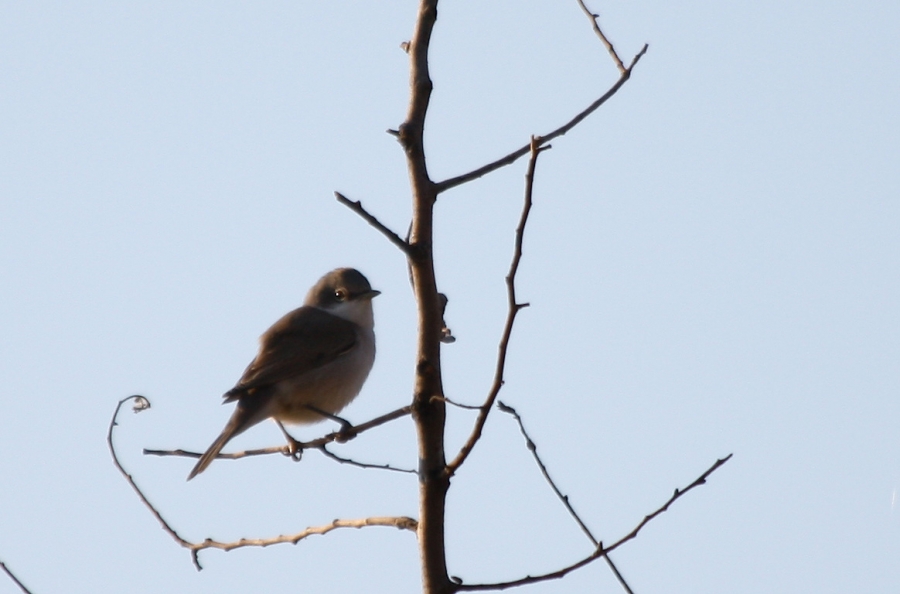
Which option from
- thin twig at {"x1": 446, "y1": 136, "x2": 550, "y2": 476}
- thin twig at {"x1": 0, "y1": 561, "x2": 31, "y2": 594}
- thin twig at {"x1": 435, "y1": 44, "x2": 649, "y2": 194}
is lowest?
thin twig at {"x1": 0, "y1": 561, "x2": 31, "y2": 594}

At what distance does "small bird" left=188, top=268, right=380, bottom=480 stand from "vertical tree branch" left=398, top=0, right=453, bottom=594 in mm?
3156

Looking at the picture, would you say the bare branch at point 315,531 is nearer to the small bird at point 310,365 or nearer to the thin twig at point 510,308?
the thin twig at point 510,308

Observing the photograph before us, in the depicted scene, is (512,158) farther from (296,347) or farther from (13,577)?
(296,347)

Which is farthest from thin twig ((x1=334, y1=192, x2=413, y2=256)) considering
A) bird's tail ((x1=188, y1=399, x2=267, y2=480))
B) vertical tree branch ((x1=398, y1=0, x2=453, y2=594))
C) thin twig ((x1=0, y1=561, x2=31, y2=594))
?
bird's tail ((x1=188, y1=399, x2=267, y2=480))

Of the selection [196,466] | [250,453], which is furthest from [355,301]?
[250,453]

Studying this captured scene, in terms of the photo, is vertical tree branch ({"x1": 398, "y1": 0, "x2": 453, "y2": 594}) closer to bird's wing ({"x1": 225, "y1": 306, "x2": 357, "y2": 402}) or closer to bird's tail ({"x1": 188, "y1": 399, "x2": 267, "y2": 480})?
bird's tail ({"x1": 188, "y1": 399, "x2": 267, "y2": 480})

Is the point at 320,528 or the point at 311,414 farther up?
the point at 311,414

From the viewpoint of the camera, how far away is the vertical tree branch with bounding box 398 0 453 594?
3.13 m

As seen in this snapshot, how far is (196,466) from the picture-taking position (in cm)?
565

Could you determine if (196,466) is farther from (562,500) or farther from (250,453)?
(562,500)

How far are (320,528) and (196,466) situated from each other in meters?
2.36

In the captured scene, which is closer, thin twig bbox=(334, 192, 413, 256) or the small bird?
thin twig bbox=(334, 192, 413, 256)

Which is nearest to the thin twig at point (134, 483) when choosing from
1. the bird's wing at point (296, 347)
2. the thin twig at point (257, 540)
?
the thin twig at point (257, 540)

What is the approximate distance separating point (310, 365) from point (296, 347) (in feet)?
0.87
